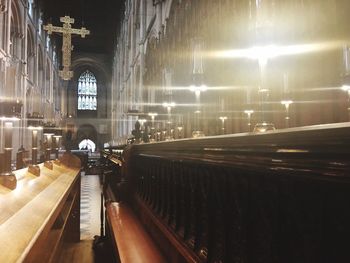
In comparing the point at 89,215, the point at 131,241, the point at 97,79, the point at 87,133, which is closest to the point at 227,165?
the point at 131,241

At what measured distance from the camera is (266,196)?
94cm

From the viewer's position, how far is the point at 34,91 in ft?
54.6

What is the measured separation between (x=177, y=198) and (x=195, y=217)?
352 millimetres

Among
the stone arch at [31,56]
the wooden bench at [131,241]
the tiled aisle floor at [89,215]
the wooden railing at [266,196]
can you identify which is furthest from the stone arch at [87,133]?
the wooden railing at [266,196]

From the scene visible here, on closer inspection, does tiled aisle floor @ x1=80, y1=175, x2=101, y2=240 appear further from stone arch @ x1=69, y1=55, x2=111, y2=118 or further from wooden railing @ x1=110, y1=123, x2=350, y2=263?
stone arch @ x1=69, y1=55, x2=111, y2=118

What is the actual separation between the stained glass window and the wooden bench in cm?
3079

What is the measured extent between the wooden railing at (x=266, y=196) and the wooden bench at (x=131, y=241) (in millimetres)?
180

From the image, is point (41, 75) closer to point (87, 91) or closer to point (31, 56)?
point (31, 56)

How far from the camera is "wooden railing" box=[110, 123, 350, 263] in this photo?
673 millimetres

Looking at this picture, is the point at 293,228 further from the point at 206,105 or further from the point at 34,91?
the point at 34,91

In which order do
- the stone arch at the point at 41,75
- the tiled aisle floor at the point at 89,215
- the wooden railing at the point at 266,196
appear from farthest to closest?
1. the stone arch at the point at 41,75
2. the tiled aisle floor at the point at 89,215
3. the wooden railing at the point at 266,196

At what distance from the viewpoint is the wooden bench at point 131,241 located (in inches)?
74.2

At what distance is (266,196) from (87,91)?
3321 cm

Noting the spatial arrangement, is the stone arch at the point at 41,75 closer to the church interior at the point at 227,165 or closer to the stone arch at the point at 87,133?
the church interior at the point at 227,165
